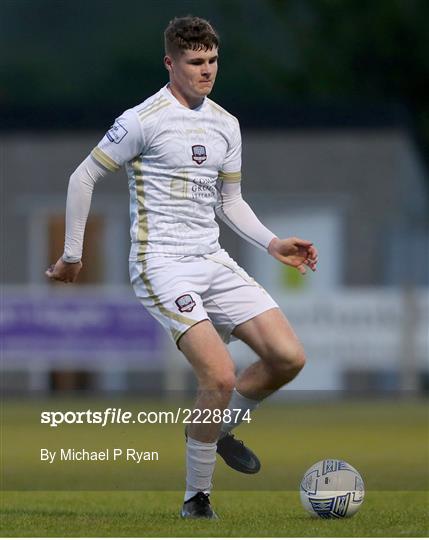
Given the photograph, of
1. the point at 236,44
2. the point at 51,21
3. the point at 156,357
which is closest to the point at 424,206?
the point at 156,357

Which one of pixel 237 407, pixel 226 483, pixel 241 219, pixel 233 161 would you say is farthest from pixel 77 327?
pixel 233 161

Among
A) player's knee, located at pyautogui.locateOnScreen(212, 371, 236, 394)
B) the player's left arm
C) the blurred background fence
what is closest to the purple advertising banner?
the blurred background fence

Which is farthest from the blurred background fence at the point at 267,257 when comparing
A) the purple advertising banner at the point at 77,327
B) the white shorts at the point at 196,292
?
the white shorts at the point at 196,292

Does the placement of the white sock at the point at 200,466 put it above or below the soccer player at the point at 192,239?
below

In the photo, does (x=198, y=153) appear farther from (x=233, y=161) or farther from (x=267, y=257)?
(x=267, y=257)

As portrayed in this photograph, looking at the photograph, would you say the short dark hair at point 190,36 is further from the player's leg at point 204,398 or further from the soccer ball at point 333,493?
the soccer ball at point 333,493

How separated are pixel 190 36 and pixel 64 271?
4.45 feet

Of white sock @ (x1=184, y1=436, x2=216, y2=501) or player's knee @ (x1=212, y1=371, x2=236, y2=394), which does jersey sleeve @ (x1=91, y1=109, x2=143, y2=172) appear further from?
white sock @ (x1=184, y1=436, x2=216, y2=501)

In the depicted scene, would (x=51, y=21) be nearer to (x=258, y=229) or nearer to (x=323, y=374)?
(x=323, y=374)

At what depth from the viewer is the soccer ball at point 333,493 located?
8.79 metres

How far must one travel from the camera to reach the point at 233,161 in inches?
355

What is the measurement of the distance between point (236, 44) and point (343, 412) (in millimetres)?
22554

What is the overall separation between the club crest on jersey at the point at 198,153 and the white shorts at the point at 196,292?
50 cm

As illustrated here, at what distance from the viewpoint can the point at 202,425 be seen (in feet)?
28.2
